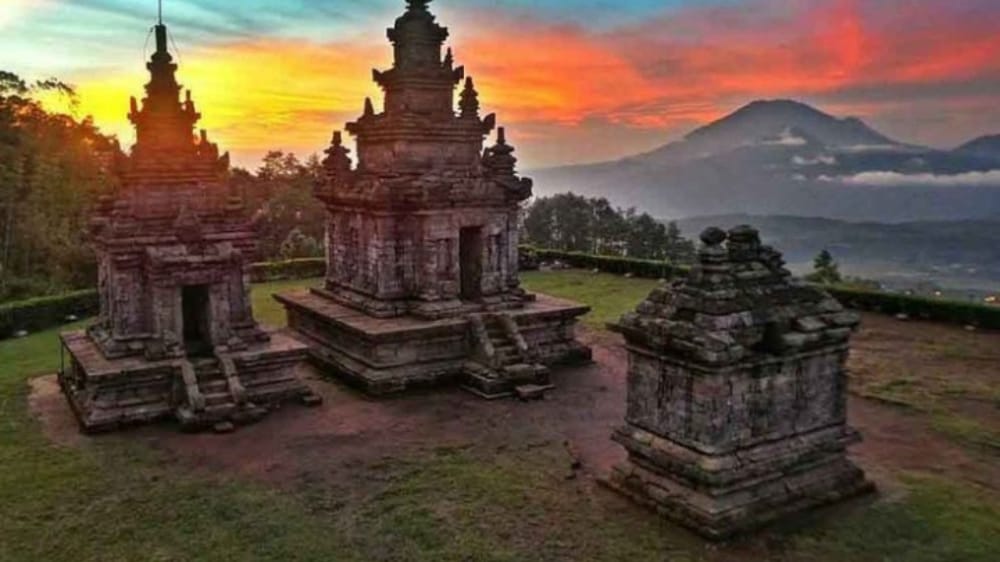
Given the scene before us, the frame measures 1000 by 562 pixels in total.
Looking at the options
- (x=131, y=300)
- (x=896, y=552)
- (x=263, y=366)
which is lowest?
(x=896, y=552)

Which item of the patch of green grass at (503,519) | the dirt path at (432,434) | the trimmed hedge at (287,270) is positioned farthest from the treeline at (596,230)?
the patch of green grass at (503,519)

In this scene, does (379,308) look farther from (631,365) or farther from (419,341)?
(631,365)

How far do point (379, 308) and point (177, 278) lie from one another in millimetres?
4455

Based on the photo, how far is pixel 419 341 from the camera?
1734cm

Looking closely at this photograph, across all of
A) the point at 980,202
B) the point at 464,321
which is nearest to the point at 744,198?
the point at 980,202

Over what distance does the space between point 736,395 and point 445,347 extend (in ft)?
27.6

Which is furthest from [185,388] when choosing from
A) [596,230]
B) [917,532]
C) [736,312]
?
[596,230]

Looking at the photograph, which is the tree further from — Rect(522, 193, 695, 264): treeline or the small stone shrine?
Rect(522, 193, 695, 264): treeline

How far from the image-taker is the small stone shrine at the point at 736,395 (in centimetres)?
1020

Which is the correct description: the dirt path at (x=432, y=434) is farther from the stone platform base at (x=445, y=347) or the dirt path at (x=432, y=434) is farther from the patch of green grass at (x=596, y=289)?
the patch of green grass at (x=596, y=289)

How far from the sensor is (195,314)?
54.5 ft

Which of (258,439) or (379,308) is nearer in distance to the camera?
(258,439)

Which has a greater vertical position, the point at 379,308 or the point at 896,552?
A: the point at 379,308

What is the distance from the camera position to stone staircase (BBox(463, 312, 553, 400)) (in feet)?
53.9
